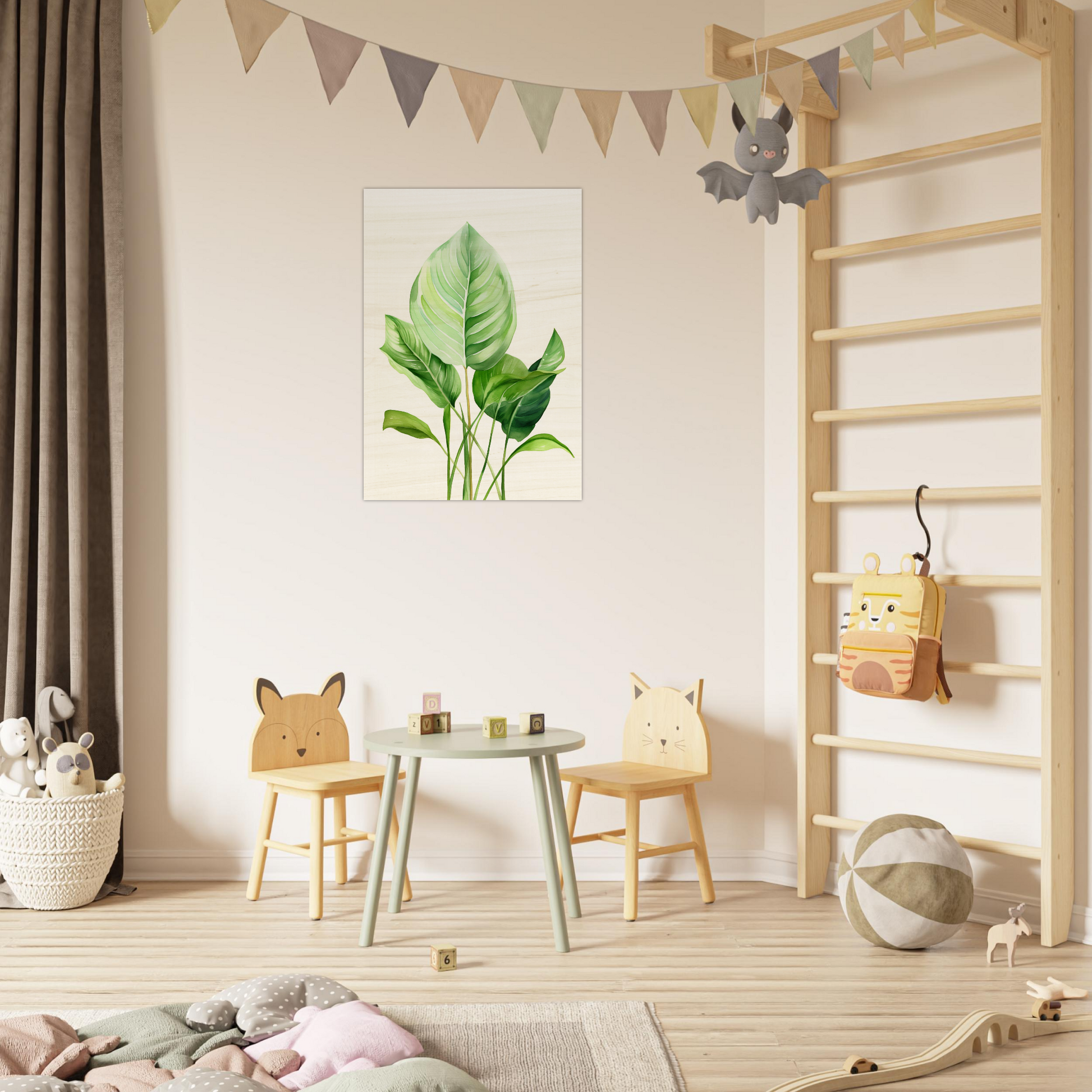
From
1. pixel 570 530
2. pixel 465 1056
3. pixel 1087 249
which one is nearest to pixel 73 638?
pixel 570 530

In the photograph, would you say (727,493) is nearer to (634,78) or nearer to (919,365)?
(919,365)

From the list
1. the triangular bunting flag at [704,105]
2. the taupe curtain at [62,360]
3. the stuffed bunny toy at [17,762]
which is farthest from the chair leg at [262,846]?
the triangular bunting flag at [704,105]

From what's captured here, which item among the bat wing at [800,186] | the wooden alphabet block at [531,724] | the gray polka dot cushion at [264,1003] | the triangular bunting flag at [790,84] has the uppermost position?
the triangular bunting flag at [790,84]

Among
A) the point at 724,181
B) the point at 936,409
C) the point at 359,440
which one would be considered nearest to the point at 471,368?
the point at 359,440

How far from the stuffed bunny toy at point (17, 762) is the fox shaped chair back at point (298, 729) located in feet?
2.13

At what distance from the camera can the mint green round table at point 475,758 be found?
9.95 feet

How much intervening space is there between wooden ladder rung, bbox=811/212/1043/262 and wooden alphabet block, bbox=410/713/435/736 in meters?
1.78

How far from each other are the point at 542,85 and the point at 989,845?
2265 mm

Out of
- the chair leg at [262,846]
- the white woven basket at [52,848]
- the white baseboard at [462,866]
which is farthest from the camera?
the white baseboard at [462,866]

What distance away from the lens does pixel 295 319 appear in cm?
385

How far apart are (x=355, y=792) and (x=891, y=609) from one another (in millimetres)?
1611

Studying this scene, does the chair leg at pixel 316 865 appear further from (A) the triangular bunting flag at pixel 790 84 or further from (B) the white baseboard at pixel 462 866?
(A) the triangular bunting flag at pixel 790 84

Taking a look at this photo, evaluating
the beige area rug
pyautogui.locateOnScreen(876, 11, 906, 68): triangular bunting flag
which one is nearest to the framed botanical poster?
Answer: pyautogui.locateOnScreen(876, 11, 906, 68): triangular bunting flag

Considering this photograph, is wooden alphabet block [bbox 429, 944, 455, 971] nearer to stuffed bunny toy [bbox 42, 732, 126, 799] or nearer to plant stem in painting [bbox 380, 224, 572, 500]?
stuffed bunny toy [bbox 42, 732, 126, 799]
